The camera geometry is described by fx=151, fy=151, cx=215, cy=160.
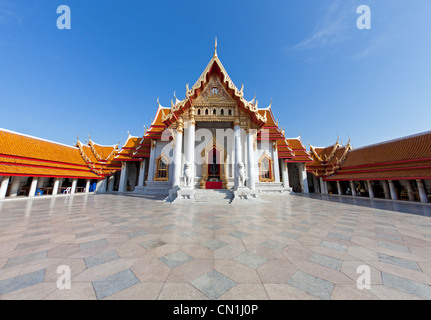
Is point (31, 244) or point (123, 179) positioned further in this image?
point (123, 179)

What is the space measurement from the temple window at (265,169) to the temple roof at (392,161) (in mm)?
7819

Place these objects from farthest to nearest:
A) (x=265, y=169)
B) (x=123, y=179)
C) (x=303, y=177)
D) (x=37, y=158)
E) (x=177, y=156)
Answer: (x=303, y=177) < (x=123, y=179) < (x=265, y=169) < (x=37, y=158) < (x=177, y=156)

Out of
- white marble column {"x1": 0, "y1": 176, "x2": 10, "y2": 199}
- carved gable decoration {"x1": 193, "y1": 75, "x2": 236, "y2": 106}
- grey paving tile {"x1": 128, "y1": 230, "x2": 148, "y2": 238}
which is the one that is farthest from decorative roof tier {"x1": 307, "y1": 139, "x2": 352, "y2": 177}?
white marble column {"x1": 0, "y1": 176, "x2": 10, "y2": 199}

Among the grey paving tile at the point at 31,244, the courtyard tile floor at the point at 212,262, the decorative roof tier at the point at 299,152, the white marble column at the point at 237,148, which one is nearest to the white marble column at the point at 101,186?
the courtyard tile floor at the point at 212,262

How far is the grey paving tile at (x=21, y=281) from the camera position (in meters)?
1.66

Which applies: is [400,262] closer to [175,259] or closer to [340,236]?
[340,236]

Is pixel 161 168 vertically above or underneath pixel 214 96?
underneath

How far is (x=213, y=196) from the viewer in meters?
9.91

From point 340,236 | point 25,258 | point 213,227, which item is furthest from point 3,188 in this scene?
point 340,236

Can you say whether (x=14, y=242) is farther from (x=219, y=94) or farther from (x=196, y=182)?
(x=219, y=94)

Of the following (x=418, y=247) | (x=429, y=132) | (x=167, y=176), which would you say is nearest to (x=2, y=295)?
(x=418, y=247)

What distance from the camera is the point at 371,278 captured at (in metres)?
1.94

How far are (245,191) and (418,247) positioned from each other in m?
7.01

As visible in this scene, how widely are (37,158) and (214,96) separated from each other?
53.5 feet
